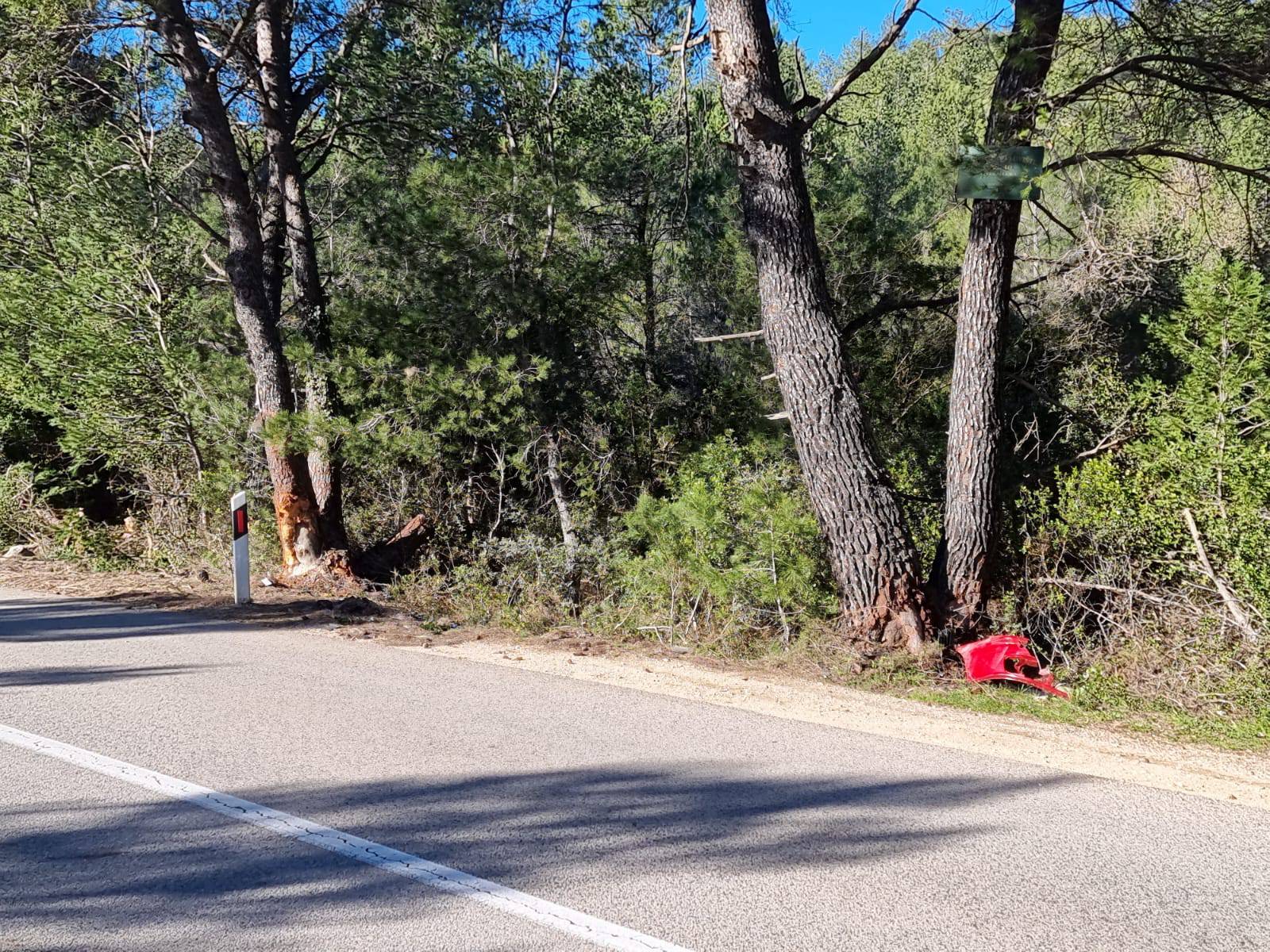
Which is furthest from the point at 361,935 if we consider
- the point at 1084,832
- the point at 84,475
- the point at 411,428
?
the point at 84,475

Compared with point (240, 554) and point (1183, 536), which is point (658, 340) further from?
point (1183, 536)

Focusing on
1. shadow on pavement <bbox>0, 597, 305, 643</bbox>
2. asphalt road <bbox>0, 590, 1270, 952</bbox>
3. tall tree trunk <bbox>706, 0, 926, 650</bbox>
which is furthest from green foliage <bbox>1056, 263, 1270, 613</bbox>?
shadow on pavement <bbox>0, 597, 305, 643</bbox>

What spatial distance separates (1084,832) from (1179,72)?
7074 millimetres

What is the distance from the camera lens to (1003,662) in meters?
7.67

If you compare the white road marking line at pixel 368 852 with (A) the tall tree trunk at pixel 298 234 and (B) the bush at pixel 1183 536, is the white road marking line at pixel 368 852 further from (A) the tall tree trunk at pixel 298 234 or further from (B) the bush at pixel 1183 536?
(A) the tall tree trunk at pixel 298 234

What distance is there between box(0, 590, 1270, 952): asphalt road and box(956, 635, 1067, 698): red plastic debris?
2046mm

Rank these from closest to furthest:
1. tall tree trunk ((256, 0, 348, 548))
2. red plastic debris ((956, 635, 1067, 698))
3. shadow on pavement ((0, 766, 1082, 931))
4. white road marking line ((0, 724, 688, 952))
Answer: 1. white road marking line ((0, 724, 688, 952))
2. shadow on pavement ((0, 766, 1082, 931))
3. red plastic debris ((956, 635, 1067, 698))
4. tall tree trunk ((256, 0, 348, 548))

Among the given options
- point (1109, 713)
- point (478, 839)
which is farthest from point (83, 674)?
point (1109, 713)

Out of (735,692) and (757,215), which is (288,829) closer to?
(735,692)

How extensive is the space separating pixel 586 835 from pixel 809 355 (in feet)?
16.7

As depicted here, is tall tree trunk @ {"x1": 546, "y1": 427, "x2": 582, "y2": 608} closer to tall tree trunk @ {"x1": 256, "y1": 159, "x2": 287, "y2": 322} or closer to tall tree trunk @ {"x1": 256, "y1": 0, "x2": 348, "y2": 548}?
tall tree trunk @ {"x1": 256, "y1": 0, "x2": 348, "y2": 548}

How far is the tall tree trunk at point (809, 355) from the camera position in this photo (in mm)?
8312

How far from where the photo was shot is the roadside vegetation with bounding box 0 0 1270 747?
8148 millimetres

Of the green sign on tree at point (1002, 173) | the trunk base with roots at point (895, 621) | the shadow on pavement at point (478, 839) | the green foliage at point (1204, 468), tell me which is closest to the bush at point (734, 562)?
the trunk base with roots at point (895, 621)
